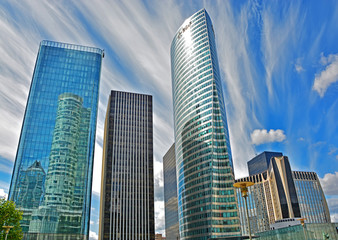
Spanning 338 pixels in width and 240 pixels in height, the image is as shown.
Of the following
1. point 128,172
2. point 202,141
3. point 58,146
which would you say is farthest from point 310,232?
point 128,172

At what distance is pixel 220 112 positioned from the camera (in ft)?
446

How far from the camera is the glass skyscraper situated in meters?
90.9

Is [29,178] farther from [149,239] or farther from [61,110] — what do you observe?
[149,239]

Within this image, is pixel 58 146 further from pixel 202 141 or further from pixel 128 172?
pixel 202 141

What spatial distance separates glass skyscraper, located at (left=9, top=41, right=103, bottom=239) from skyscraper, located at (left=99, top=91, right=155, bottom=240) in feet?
122

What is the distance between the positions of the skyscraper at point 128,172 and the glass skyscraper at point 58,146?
37071 millimetres

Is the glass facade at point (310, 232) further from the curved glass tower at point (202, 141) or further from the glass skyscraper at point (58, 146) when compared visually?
the glass skyscraper at point (58, 146)

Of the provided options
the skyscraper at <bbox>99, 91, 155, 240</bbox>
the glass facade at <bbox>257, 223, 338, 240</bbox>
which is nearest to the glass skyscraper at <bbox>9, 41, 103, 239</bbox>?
the skyscraper at <bbox>99, 91, 155, 240</bbox>

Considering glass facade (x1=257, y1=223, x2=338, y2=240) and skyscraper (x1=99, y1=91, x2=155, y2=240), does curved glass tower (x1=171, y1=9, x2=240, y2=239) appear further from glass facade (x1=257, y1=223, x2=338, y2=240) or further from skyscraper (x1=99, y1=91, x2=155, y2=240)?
glass facade (x1=257, y1=223, x2=338, y2=240)

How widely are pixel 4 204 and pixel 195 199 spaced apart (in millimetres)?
Answer: 94385

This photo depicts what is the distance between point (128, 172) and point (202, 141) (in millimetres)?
44086

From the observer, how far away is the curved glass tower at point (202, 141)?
123769mm

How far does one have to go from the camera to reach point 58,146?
10088cm

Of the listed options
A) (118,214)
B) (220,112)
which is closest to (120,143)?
(118,214)
